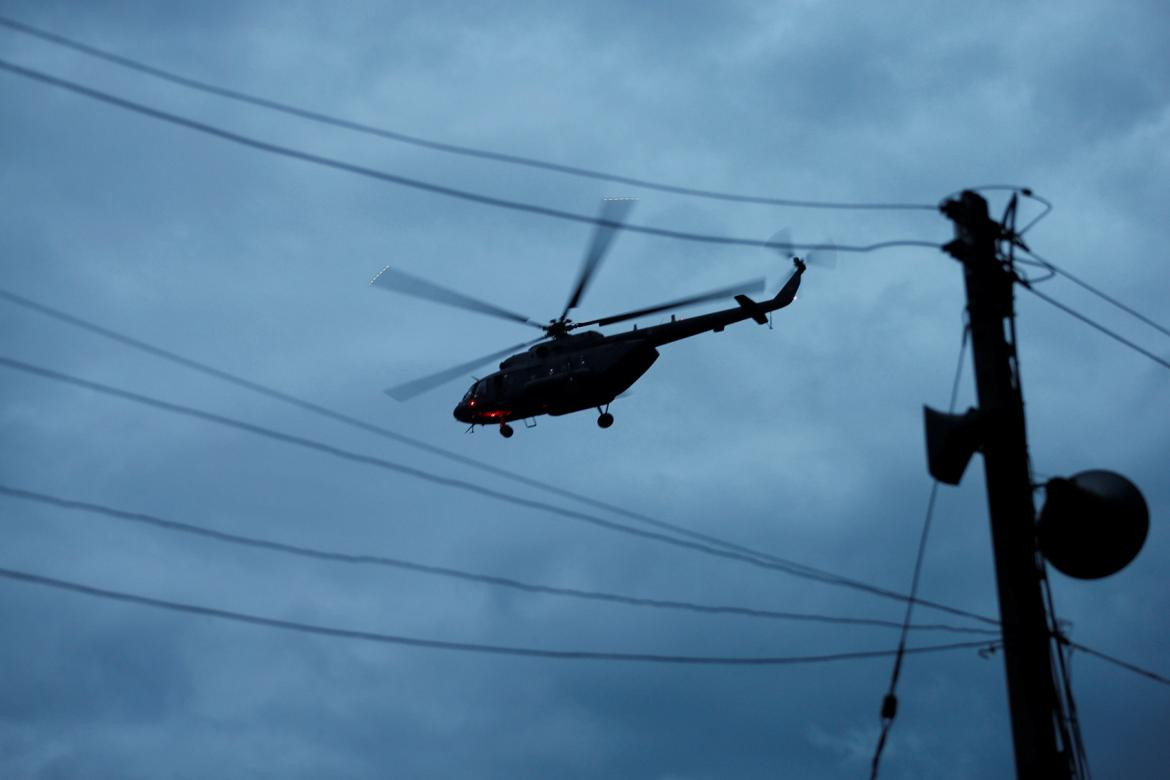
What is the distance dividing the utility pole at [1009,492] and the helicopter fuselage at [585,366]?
17181mm

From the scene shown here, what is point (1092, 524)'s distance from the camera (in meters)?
9.34

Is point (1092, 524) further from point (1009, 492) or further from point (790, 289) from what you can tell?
point (790, 289)

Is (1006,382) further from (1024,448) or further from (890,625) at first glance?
(890,625)

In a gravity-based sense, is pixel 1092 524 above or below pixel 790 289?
below

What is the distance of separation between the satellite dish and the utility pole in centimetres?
43

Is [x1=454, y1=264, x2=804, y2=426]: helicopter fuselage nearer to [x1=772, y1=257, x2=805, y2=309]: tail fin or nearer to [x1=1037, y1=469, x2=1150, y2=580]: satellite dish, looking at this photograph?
[x1=772, y1=257, x2=805, y2=309]: tail fin

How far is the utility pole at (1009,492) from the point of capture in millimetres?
8359

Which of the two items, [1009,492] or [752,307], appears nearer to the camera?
[1009,492]

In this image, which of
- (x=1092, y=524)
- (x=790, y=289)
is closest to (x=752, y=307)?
(x=790, y=289)

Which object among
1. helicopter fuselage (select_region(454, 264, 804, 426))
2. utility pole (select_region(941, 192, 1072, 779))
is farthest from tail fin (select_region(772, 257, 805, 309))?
utility pole (select_region(941, 192, 1072, 779))

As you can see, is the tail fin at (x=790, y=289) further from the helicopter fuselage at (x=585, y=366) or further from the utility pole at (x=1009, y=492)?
the utility pole at (x=1009, y=492)

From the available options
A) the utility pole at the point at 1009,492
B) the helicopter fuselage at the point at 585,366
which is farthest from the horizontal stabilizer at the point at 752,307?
the utility pole at the point at 1009,492

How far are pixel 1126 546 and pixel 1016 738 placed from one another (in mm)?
2075

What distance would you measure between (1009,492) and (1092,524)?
848 millimetres
